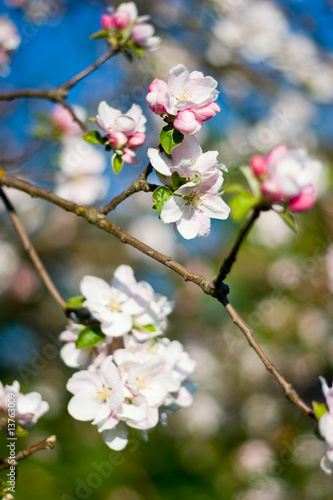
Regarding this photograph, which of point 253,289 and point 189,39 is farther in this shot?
point 253,289

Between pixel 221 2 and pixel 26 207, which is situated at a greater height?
pixel 221 2

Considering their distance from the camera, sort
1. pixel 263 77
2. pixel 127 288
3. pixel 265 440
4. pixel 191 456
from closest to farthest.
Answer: pixel 127 288 → pixel 263 77 → pixel 265 440 → pixel 191 456

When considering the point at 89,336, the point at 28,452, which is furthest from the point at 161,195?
the point at 28,452

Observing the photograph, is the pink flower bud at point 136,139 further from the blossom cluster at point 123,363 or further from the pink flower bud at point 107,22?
the pink flower bud at point 107,22

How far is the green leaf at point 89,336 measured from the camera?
0.84m

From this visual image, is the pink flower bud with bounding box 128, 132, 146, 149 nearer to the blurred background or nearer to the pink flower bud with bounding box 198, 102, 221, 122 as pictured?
the pink flower bud with bounding box 198, 102, 221, 122

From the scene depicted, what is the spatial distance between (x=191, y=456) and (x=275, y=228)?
1.75 metres

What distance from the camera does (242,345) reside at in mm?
3525

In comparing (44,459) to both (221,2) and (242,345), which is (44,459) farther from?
(221,2)

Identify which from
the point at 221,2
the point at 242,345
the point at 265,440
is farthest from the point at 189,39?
the point at 265,440

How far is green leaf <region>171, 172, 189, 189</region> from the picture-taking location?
0.74m

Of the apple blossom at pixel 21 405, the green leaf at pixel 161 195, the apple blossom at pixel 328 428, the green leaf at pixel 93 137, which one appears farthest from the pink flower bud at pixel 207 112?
the apple blossom at pixel 21 405

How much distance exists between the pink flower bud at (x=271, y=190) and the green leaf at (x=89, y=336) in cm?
43

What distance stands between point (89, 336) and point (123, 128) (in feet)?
1.24
